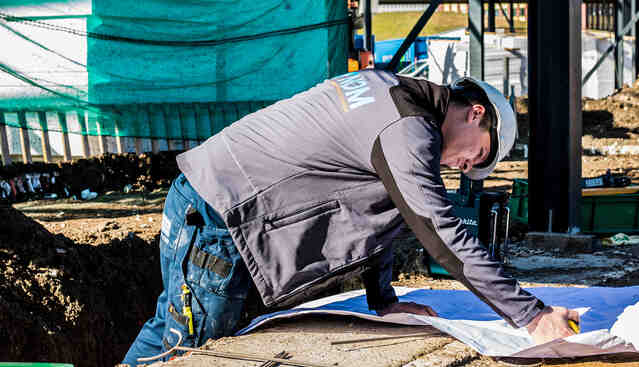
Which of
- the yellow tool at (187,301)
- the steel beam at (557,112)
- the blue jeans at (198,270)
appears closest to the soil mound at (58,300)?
the blue jeans at (198,270)

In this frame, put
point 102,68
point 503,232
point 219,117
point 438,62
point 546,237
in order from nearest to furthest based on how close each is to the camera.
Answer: point 503,232
point 546,237
point 102,68
point 219,117
point 438,62

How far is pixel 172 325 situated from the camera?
274cm

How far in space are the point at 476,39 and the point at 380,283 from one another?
518 cm

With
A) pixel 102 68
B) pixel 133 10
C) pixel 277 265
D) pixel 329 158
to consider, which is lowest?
pixel 277 265

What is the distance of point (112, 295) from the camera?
5723 mm

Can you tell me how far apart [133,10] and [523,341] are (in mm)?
5967

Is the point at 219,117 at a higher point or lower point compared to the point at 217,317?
higher

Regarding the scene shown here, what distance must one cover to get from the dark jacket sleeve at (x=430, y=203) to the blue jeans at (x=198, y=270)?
2.56ft

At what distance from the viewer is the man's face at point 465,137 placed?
235cm

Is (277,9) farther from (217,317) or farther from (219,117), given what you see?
(217,317)

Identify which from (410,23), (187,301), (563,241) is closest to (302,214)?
(187,301)

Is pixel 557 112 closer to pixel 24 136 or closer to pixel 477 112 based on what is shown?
pixel 477 112

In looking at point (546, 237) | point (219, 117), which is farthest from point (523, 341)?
point (219, 117)

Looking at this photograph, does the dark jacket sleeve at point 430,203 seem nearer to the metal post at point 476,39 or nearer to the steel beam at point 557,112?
the steel beam at point 557,112
